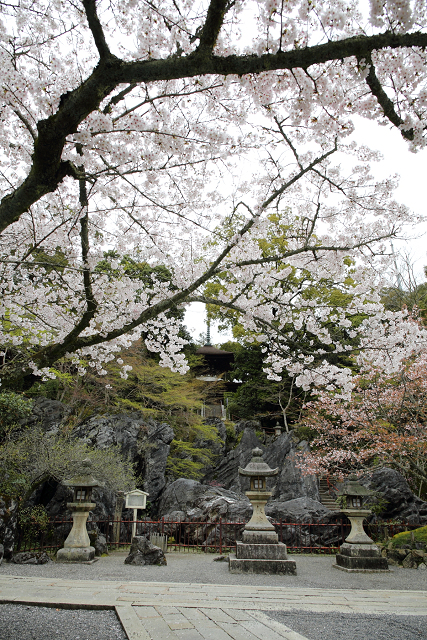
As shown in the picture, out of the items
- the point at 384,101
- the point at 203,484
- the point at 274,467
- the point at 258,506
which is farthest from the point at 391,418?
the point at 384,101

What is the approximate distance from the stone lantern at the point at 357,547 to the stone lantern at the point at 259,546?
1335 mm

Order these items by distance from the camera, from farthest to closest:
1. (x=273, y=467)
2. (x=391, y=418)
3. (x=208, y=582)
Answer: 1. (x=273, y=467)
2. (x=391, y=418)
3. (x=208, y=582)

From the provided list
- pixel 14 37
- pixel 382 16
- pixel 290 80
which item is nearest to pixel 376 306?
pixel 290 80

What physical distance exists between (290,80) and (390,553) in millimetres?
9375

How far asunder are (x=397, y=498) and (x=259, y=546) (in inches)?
237

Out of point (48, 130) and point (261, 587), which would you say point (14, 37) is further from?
point (261, 587)

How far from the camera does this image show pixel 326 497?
14023 millimetres

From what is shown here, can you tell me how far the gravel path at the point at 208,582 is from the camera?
336cm

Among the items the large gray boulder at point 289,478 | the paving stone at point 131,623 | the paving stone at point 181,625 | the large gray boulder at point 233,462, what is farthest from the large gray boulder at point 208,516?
the paving stone at point 181,625

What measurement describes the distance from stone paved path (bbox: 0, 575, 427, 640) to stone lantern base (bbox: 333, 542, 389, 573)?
6.68ft

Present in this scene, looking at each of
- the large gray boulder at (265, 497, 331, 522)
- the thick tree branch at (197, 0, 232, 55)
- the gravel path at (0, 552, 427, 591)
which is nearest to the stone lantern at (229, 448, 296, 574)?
the gravel path at (0, 552, 427, 591)

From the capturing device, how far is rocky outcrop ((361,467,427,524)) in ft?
36.0

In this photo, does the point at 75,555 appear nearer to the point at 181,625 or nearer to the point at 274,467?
the point at 181,625

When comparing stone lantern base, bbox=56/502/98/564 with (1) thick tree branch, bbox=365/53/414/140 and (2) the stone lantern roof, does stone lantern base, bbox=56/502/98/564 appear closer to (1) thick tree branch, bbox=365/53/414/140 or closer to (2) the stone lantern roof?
(2) the stone lantern roof
